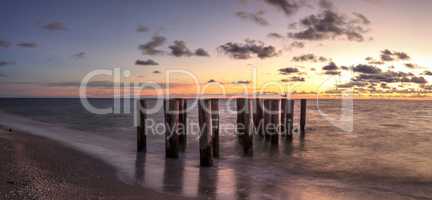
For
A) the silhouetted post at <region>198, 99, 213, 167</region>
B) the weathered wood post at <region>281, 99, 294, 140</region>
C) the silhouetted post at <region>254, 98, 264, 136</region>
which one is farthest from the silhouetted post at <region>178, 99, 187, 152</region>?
the silhouetted post at <region>254, 98, 264, 136</region>

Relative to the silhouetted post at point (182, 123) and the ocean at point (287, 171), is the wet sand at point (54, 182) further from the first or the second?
the silhouetted post at point (182, 123)

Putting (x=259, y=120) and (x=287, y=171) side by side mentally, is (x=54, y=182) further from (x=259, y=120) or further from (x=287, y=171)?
(x=259, y=120)

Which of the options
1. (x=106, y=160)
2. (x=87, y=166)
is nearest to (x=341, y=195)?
(x=87, y=166)

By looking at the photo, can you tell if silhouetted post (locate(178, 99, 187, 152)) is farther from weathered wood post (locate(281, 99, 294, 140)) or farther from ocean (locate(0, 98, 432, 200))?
weathered wood post (locate(281, 99, 294, 140))

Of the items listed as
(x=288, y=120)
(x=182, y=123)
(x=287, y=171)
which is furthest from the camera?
(x=288, y=120)

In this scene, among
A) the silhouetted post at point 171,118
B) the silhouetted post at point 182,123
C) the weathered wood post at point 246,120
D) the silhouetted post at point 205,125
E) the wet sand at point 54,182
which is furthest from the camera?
the weathered wood post at point 246,120

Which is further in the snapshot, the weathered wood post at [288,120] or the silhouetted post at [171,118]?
the weathered wood post at [288,120]

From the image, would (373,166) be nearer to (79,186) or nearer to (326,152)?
(326,152)

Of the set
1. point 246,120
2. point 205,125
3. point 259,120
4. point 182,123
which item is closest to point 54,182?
point 205,125

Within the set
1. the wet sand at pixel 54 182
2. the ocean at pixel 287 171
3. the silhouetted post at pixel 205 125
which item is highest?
the silhouetted post at pixel 205 125

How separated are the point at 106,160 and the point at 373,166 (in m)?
9.32

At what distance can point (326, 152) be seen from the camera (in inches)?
662

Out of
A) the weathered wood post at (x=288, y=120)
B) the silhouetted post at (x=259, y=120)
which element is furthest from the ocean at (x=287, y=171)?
the silhouetted post at (x=259, y=120)

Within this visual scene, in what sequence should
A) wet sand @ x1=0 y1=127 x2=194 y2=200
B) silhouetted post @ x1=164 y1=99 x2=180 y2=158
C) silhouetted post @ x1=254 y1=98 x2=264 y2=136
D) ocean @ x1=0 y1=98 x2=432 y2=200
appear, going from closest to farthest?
wet sand @ x1=0 y1=127 x2=194 y2=200 → ocean @ x1=0 y1=98 x2=432 y2=200 → silhouetted post @ x1=164 y1=99 x2=180 y2=158 → silhouetted post @ x1=254 y1=98 x2=264 y2=136
